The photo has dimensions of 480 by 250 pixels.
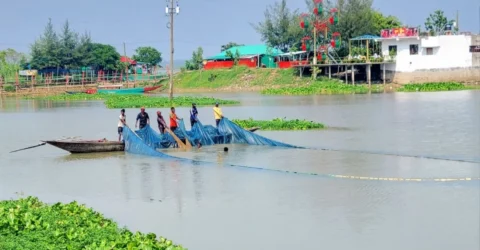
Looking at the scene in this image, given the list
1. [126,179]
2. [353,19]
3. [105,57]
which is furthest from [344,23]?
[126,179]

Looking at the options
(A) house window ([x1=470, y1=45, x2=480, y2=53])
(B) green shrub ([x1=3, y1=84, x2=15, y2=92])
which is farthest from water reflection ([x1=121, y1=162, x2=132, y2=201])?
(B) green shrub ([x1=3, y1=84, x2=15, y2=92])

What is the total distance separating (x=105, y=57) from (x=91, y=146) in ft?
182

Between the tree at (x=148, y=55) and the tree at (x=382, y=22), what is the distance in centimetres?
3652

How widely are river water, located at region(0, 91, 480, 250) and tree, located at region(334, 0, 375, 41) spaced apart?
126ft

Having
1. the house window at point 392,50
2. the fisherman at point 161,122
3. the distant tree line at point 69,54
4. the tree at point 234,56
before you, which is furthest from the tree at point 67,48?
the fisherman at point 161,122

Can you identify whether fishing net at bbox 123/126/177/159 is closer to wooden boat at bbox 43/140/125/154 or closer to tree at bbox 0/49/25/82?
wooden boat at bbox 43/140/125/154

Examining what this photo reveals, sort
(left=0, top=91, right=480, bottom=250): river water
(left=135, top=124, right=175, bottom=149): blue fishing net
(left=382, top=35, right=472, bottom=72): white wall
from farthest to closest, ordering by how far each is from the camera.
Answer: (left=382, top=35, right=472, bottom=72): white wall, (left=135, top=124, right=175, bottom=149): blue fishing net, (left=0, top=91, right=480, bottom=250): river water

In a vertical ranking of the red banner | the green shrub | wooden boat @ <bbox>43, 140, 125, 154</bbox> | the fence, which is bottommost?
wooden boat @ <bbox>43, 140, 125, 154</bbox>

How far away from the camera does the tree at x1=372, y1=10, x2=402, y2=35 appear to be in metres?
69.6

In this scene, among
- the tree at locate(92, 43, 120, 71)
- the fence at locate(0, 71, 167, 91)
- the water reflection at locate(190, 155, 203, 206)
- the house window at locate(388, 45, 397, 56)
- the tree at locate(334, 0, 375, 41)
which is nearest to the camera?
the water reflection at locate(190, 155, 203, 206)

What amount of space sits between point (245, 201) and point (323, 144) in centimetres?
878

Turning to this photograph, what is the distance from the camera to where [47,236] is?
9375mm

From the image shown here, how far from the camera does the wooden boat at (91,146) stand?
19.5 metres

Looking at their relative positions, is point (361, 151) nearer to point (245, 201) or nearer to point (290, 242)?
point (245, 201)
